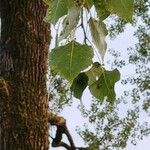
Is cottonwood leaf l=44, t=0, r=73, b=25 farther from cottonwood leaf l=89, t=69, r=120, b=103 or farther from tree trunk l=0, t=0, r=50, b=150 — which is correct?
tree trunk l=0, t=0, r=50, b=150

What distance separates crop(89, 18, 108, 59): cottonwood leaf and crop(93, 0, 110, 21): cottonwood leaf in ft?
0.04

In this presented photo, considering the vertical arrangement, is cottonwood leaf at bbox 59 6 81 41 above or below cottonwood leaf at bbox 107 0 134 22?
below

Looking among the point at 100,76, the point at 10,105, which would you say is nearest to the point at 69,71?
the point at 100,76

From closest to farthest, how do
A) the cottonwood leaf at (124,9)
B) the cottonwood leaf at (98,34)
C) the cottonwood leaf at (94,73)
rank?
the cottonwood leaf at (124,9) < the cottonwood leaf at (98,34) < the cottonwood leaf at (94,73)

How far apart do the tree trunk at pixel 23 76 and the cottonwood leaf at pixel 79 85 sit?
230 cm

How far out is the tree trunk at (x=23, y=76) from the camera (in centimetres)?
318

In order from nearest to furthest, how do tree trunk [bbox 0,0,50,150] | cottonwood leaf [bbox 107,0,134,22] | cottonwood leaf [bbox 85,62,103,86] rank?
1. cottonwood leaf [bbox 107,0,134,22]
2. cottonwood leaf [bbox 85,62,103,86]
3. tree trunk [bbox 0,0,50,150]

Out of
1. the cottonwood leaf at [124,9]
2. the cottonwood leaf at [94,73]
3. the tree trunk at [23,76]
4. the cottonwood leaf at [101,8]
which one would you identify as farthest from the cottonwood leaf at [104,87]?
the tree trunk at [23,76]

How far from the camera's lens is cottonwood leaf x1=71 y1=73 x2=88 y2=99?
2.73 feet

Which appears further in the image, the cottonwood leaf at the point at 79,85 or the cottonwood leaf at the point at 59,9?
the cottonwood leaf at the point at 79,85

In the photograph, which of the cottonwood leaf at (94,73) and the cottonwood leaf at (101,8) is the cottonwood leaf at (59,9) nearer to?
the cottonwood leaf at (101,8)

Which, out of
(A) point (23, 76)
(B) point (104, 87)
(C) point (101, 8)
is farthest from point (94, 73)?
(A) point (23, 76)

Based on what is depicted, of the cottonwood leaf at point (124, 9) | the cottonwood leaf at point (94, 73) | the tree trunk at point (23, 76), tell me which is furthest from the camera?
the tree trunk at point (23, 76)

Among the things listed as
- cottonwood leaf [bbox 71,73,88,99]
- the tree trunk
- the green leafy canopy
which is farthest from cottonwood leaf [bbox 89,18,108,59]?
the tree trunk
